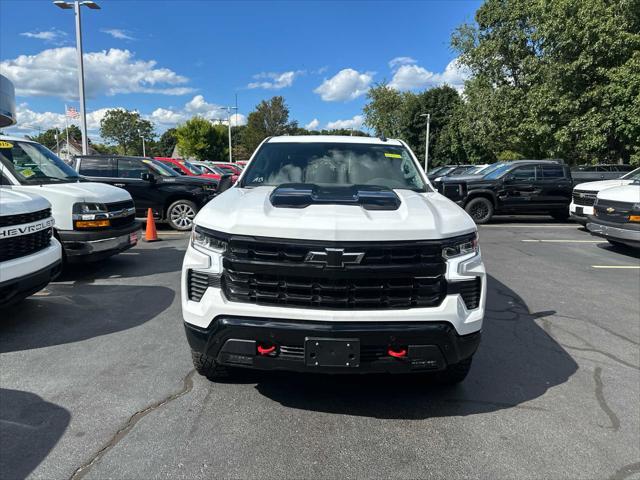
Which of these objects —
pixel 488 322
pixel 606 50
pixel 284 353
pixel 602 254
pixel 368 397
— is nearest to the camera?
pixel 284 353

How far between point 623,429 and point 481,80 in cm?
2747

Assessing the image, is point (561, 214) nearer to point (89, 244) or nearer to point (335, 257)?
point (89, 244)

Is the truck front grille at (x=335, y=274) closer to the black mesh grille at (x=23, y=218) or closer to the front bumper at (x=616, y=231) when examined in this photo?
the black mesh grille at (x=23, y=218)

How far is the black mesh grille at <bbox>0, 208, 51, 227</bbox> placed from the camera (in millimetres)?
4109

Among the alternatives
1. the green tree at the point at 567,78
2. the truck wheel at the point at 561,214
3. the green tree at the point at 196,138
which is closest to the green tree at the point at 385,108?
the green tree at the point at 196,138

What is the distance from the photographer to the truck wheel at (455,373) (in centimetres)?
323

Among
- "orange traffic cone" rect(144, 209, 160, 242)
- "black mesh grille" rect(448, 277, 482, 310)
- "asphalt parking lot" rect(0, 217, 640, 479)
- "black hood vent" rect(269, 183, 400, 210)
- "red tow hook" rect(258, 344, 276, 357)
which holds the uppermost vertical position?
"black hood vent" rect(269, 183, 400, 210)

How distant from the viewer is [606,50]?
1892 centimetres

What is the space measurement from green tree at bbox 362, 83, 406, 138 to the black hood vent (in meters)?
60.1

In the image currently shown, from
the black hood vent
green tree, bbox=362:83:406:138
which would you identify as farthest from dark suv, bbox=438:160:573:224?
green tree, bbox=362:83:406:138

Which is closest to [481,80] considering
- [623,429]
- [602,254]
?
[602,254]

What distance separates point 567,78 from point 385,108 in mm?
45279

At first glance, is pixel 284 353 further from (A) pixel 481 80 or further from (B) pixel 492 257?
(A) pixel 481 80

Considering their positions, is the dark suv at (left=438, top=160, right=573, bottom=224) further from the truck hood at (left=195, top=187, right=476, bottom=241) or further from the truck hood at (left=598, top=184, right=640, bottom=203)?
the truck hood at (left=195, top=187, right=476, bottom=241)
